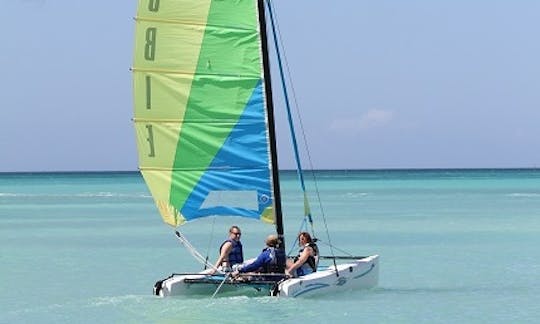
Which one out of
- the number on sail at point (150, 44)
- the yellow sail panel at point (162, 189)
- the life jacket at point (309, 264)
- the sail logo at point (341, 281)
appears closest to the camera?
the life jacket at point (309, 264)

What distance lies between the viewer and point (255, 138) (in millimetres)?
17688

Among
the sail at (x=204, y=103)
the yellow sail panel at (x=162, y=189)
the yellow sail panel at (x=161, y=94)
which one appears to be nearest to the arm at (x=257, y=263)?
the sail at (x=204, y=103)

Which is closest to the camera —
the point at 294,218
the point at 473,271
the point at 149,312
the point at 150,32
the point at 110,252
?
the point at 149,312

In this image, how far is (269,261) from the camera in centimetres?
1717

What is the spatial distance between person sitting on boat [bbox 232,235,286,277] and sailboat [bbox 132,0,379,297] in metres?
0.20

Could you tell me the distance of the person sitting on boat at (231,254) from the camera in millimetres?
17438

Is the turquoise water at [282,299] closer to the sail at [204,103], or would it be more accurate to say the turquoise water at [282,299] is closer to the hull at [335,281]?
the hull at [335,281]

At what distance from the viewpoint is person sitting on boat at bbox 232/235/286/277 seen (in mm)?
17109

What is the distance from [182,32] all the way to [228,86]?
3.41ft

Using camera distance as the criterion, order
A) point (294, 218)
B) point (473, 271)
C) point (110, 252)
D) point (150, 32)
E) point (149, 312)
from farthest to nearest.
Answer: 1. point (294, 218)
2. point (110, 252)
3. point (473, 271)
4. point (150, 32)
5. point (149, 312)

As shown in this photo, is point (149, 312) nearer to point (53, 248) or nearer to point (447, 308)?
point (447, 308)

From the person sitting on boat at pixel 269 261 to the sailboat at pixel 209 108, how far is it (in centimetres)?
20

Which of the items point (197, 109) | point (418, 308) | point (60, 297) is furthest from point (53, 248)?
point (418, 308)

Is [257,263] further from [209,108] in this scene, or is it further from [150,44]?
[150,44]
